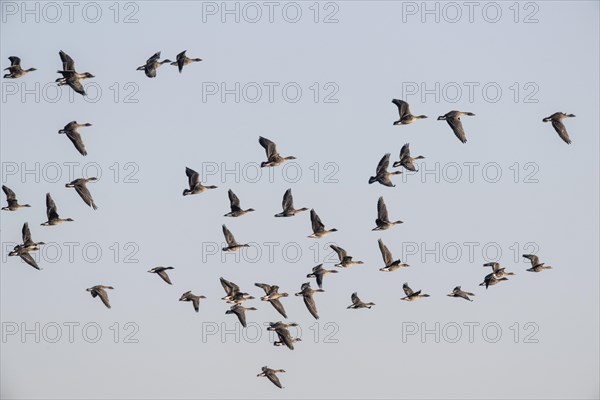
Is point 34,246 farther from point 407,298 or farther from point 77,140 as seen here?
point 407,298

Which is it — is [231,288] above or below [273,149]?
below

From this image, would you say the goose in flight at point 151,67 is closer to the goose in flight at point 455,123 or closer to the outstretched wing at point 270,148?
the outstretched wing at point 270,148

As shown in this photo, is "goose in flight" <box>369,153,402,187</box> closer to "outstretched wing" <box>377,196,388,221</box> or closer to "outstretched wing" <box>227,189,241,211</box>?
"outstretched wing" <box>377,196,388,221</box>

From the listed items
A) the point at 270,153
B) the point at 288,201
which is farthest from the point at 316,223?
the point at 270,153

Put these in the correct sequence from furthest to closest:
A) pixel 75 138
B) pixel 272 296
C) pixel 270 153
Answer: pixel 272 296 < pixel 270 153 < pixel 75 138

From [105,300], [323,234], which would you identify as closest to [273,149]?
[323,234]

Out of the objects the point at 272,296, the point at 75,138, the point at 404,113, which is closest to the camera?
the point at 75,138

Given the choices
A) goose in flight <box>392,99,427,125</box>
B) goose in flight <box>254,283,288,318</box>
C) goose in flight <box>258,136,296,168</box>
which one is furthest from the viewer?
goose in flight <box>254,283,288,318</box>

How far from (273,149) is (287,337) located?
15.1 ft

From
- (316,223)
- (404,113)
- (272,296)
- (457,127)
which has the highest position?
(404,113)

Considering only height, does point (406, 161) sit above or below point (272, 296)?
above

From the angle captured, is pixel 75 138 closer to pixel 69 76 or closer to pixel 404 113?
pixel 69 76

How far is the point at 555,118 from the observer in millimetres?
47344

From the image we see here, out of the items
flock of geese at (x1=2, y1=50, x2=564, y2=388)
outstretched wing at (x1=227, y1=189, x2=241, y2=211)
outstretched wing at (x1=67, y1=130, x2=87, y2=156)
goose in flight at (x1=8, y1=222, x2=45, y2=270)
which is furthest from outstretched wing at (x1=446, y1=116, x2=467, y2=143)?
goose in flight at (x1=8, y1=222, x2=45, y2=270)
